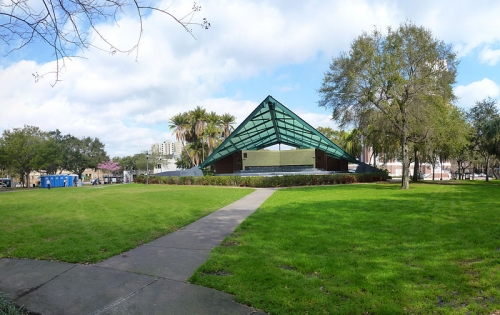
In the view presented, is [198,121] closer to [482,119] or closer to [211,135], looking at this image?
[211,135]

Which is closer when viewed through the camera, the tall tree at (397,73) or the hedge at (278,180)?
the tall tree at (397,73)

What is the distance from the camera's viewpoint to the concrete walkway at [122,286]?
3.81m

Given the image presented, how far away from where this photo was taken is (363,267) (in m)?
5.02

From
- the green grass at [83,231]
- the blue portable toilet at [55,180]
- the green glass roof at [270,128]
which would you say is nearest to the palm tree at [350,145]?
the green glass roof at [270,128]

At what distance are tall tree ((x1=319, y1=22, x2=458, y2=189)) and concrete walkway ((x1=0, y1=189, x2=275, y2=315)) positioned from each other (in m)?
18.1

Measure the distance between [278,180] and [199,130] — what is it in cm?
2531

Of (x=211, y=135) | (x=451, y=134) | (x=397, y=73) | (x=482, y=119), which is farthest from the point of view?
(x=211, y=135)

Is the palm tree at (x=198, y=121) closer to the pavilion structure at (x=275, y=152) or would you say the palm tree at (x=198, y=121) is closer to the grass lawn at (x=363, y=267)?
the pavilion structure at (x=275, y=152)

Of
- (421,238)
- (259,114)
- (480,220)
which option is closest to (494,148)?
(259,114)

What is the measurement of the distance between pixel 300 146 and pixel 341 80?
27812 millimetres

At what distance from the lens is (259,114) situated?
3027cm

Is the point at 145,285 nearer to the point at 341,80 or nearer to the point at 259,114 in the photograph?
the point at 341,80

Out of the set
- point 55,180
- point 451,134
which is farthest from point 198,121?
point 451,134

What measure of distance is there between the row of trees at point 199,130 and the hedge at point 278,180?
50.6 feet
